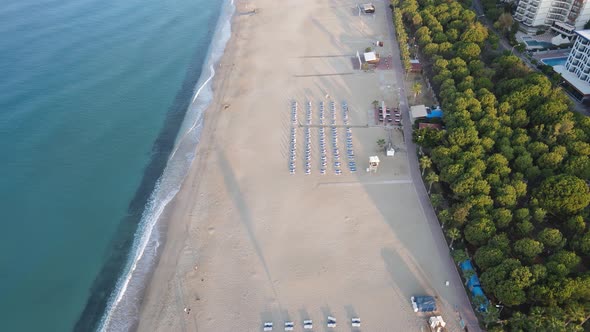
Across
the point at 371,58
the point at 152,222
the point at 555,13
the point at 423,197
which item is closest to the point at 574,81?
the point at 555,13

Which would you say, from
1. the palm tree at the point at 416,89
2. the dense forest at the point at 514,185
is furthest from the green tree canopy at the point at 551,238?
the palm tree at the point at 416,89

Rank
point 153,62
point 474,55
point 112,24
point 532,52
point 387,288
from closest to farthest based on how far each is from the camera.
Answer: point 387,288 < point 474,55 < point 532,52 < point 153,62 < point 112,24

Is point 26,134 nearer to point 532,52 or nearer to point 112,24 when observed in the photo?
point 112,24

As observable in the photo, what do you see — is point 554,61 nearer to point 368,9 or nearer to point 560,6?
point 560,6

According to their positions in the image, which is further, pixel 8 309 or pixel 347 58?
pixel 347 58

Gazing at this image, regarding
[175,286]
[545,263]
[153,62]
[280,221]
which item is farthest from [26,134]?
[545,263]
